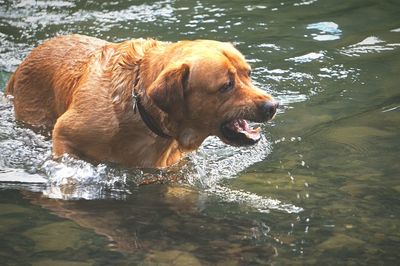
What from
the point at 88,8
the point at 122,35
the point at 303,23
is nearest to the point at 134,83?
the point at 122,35

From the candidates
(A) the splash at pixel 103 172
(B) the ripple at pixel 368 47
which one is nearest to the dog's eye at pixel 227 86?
(A) the splash at pixel 103 172

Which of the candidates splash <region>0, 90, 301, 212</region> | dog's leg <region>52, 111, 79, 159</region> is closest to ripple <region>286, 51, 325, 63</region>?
splash <region>0, 90, 301, 212</region>

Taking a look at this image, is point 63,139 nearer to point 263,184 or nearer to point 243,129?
point 243,129

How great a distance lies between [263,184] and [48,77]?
8.80 feet

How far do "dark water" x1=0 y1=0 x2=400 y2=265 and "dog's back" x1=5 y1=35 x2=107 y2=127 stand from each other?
0.84 ft

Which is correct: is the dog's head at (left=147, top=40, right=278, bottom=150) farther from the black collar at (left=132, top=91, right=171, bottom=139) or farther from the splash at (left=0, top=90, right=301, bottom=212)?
the splash at (left=0, top=90, right=301, bottom=212)

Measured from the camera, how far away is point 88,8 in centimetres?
1216

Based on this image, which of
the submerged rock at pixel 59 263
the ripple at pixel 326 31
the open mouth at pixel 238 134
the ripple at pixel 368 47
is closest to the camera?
the submerged rock at pixel 59 263

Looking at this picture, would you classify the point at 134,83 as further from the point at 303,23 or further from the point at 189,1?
the point at 189,1

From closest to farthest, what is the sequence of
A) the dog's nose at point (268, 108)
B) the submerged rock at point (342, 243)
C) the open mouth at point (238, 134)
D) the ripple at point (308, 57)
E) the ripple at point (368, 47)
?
the submerged rock at point (342, 243) → the dog's nose at point (268, 108) → the open mouth at point (238, 134) → the ripple at point (308, 57) → the ripple at point (368, 47)

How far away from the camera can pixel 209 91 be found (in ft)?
18.8

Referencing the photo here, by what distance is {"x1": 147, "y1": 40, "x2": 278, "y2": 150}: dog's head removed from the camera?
568cm

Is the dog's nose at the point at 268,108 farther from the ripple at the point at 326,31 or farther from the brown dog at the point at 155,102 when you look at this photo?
the ripple at the point at 326,31

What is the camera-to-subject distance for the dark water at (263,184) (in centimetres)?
482
